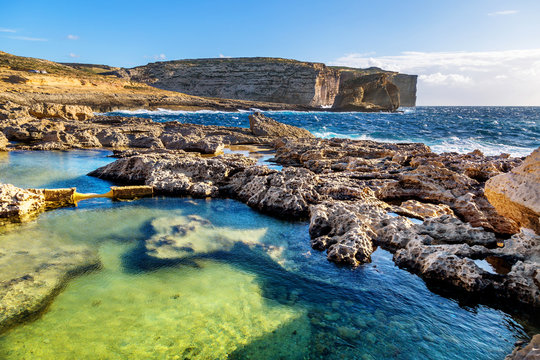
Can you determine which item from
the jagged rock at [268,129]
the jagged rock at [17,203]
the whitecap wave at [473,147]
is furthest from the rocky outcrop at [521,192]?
the whitecap wave at [473,147]

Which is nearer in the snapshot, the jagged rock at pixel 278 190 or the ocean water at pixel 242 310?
the ocean water at pixel 242 310


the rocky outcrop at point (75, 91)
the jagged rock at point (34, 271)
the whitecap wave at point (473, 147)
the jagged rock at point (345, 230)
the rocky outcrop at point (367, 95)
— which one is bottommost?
the jagged rock at point (34, 271)

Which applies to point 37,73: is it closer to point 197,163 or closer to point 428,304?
point 197,163

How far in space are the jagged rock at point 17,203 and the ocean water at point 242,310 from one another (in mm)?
591

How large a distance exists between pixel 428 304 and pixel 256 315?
2692 millimetres

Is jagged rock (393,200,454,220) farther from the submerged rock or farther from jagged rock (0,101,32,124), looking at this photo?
jagged rock (0,101,32,124)

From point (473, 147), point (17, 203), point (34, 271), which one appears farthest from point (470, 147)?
point (34, 271)

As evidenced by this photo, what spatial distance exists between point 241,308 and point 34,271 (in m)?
3.61

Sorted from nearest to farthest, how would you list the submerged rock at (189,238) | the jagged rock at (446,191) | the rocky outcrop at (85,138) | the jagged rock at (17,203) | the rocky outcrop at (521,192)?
the rocky outcrop at (521,192)
the submerged rock at (189,238)
the jagged rock at (17,203)
the jagged rock at (446,191)
the rocky outcrop at (85,138)

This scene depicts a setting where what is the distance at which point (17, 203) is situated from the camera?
24.9ft

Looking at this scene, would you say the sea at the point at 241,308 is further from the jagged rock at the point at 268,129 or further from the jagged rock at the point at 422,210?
the jagged rock at the point at 268,129

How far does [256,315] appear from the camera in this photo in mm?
4508

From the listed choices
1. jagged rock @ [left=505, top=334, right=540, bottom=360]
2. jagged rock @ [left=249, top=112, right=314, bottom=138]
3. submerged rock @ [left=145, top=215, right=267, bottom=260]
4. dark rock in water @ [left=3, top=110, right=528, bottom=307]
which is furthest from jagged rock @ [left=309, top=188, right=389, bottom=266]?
jagged rock @ [left=249, top=112, right=314, bottom=138]

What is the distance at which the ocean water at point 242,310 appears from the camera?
12.7 ft
